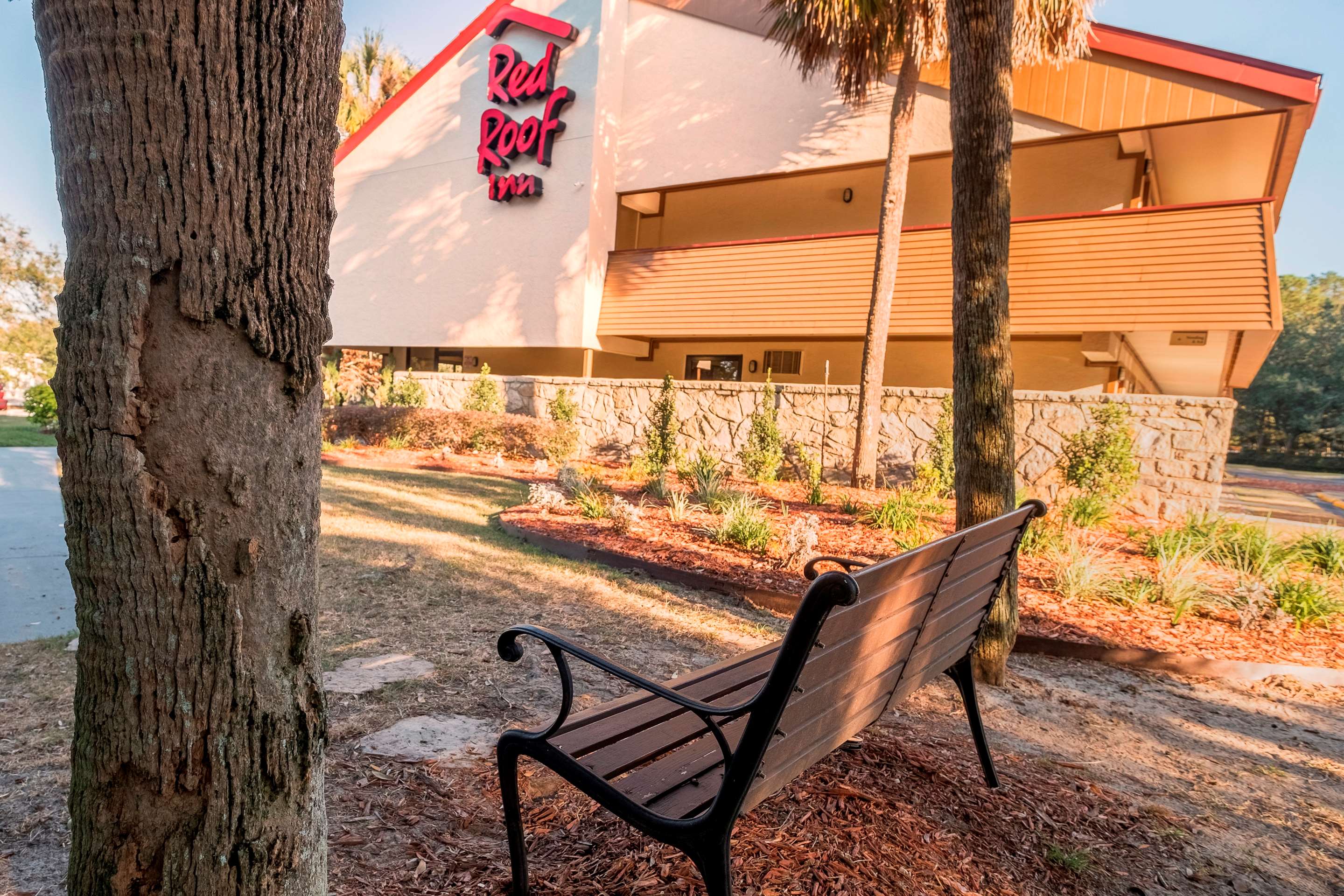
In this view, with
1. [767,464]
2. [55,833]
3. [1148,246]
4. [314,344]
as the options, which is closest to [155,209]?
[314,344]

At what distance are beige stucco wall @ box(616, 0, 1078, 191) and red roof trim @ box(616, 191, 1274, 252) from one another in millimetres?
1187

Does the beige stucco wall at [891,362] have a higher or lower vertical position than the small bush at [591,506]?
higher

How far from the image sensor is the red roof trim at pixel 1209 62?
8.52 meters

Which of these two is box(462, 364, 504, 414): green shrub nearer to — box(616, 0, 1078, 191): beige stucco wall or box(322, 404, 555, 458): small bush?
box(322, 404, 555, 458): small bush

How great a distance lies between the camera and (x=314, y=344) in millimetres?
1411

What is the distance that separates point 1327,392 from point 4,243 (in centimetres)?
6083

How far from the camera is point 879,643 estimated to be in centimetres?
194

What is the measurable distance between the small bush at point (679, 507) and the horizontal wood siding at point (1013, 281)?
16.8 ft

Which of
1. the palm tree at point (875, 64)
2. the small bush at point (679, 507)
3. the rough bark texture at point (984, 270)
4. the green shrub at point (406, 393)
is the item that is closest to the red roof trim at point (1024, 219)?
the palm tree at point (875, 64)

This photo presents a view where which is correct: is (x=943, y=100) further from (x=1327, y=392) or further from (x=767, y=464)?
(x=1327, y=392)

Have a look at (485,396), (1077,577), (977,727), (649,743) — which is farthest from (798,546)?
(485,396)

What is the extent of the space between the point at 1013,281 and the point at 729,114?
6233 mm

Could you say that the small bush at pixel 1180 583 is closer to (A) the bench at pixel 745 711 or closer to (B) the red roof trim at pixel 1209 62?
(A) the bench at pixel 745 711

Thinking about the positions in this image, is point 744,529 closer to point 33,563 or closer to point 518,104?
point 33,563
